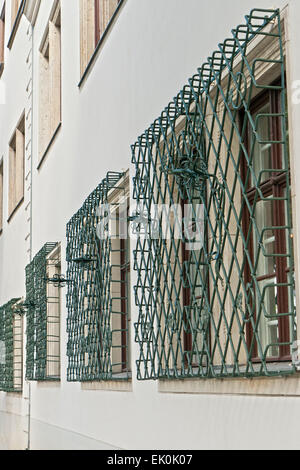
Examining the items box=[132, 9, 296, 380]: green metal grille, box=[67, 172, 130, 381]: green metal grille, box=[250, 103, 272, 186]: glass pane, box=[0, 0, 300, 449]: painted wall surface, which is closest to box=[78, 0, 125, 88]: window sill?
box=[0, 0, 300, 449]: painted wall surface

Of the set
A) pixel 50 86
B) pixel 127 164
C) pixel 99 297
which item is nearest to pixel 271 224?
pixel 127 164

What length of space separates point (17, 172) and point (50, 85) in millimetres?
4728

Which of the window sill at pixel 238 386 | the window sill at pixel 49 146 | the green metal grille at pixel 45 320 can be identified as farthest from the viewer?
the green metal grille at pixel 45 320

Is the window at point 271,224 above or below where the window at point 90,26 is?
below

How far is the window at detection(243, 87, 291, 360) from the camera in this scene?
441 centimetres

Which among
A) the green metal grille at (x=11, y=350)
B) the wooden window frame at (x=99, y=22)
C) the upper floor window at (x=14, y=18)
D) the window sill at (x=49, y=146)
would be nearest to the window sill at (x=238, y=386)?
the wooden window frame at (x=99, y=22)

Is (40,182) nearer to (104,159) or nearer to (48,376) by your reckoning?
(48,376)

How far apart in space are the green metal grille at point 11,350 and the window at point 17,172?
204cm

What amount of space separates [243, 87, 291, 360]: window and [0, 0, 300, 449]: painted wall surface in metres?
0.36

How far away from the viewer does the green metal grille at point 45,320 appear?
444 inches

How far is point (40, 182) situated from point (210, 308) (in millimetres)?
8166

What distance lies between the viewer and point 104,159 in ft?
27.1

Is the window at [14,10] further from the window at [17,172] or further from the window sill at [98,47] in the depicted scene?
the window sill at [98,47]
